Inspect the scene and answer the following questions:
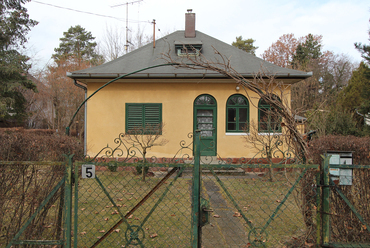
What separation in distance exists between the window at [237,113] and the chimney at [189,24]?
447 cm

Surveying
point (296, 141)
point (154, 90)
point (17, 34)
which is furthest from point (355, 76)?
point (17, 34)

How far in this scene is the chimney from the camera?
506 inches

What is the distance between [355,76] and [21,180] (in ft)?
77.0

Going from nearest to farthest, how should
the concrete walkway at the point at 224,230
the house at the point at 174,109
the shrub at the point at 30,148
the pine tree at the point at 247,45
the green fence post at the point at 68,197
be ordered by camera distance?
1. the green fence post at the point at 68,197
2. the shrub at the point at 30,148
3. the concrete walkway at the point at 224,230
4. the house at the point at 174,109
5. the pine tree at the point at 247,45

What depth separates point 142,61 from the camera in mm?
11125

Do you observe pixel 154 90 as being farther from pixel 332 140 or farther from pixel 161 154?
pixel 332 140

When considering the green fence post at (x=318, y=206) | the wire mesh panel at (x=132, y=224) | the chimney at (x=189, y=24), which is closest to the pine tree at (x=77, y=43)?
the chimney at (x=189, y=24)

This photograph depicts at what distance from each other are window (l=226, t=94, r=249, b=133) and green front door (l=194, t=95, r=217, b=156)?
22.7 inches

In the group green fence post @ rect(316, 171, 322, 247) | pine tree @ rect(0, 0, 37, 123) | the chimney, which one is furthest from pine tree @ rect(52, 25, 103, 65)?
green fence post @ rect(316, 171, 322, 247)

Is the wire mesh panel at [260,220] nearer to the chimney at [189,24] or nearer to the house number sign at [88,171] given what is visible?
the house number sign at [88,171]

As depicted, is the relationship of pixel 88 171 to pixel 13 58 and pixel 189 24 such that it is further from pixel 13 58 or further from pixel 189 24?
pixel 13 58

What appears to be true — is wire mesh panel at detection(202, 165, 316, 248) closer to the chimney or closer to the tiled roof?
the tiled roof

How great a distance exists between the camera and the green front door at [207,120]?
1052 cm

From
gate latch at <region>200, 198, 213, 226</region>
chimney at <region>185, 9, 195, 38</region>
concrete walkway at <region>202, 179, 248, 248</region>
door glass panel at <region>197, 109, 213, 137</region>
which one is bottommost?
concrete walkway at <region>202, 179, 248, 248</region>
